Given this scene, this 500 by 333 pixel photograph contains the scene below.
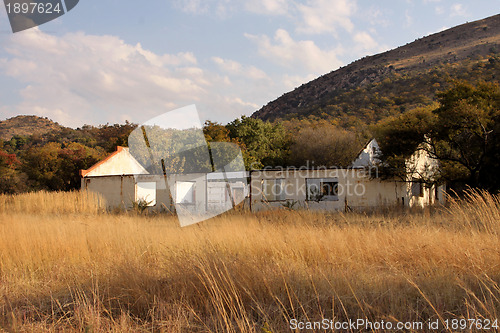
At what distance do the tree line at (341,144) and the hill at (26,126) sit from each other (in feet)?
30.7

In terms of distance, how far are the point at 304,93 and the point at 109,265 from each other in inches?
2257

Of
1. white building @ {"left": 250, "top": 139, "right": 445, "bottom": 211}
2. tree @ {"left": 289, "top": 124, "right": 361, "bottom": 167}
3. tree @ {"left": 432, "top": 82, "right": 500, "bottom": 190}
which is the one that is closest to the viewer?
tree @ {"left": 432, "top": 82, "right": 500, "bottom": 190}

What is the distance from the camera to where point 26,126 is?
190 feet

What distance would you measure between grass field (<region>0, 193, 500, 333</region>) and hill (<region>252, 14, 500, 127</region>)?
114 feet

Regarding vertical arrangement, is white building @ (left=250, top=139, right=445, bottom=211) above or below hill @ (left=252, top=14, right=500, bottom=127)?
below

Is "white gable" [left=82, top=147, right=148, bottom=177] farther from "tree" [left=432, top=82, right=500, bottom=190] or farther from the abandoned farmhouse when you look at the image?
"tree" [left=432, top=82, right=500, bottom=190]

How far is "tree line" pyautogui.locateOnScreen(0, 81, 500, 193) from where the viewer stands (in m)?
16.9

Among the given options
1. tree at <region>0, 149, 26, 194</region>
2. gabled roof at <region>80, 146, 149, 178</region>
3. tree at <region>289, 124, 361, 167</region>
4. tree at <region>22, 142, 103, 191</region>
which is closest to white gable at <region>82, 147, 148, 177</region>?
gabled roof at <region>80, 146, 149, 178</region>

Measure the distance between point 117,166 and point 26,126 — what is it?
43626mm

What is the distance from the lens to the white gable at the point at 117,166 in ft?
76.3

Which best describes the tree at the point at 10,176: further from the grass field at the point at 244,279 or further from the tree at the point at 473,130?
the tree at the point at 473,130

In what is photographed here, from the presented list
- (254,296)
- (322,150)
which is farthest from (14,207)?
(322,150)

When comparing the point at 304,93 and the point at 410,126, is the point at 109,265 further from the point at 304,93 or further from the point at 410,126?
the point at 304,93

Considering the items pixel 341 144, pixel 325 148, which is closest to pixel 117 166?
pixel 325 148
